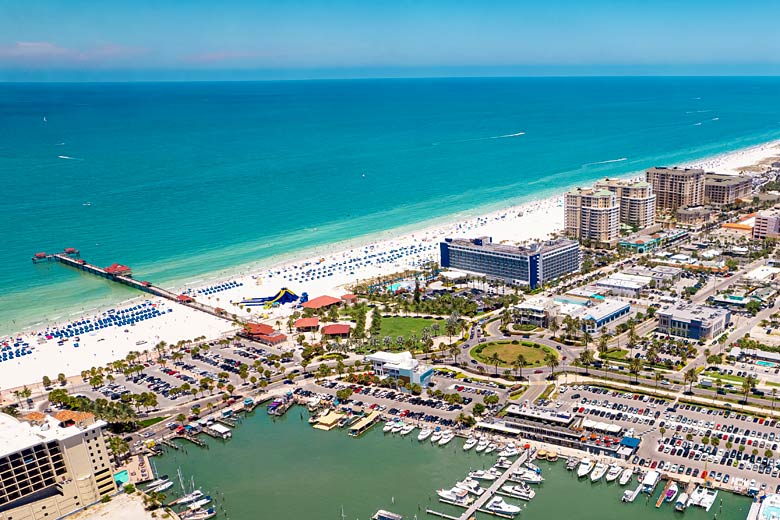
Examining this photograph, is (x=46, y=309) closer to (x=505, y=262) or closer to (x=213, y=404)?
(x=213, y=404)

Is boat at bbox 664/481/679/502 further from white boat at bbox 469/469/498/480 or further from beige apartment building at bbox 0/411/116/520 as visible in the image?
beige apartment building at bbox 0/411/116/520

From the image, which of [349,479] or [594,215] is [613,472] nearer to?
Answer: [349,479]

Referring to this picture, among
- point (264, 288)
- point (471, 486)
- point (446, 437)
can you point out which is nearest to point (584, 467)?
point (471, 486)

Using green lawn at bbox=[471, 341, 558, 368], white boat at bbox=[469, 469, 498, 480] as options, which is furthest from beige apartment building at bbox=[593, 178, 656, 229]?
white boat at bbox=[469, 469, 498, 480]

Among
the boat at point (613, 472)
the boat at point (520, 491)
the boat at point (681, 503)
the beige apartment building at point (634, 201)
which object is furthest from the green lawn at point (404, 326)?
the beige apartment building at point (634, 201)

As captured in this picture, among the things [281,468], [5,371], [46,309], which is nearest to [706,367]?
[281,468]
